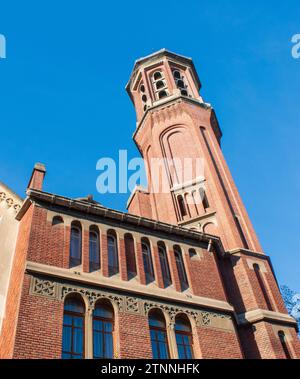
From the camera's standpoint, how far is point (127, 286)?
50.7ft

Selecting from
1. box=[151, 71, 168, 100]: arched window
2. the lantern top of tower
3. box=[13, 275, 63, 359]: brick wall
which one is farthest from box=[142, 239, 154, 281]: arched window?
the lantern top of tower

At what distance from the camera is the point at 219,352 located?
49.8 feet

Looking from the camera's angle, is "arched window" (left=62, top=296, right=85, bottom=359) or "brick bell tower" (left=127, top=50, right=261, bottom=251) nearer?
"arched window" (left=62, top=296, right=85, bottom=359)

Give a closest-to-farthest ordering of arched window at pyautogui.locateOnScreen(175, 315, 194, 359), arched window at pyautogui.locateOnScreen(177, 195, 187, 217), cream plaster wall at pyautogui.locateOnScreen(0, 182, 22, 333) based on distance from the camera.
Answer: arched window at pyautogui.locateOnScreen(175, 315, 194, 359)
cream plaster wall at pyautogui.locateOnScreen(0, 182, 22, 333)
arched window at pyautogui.locateOnScreen(177, 195, 187, 217)

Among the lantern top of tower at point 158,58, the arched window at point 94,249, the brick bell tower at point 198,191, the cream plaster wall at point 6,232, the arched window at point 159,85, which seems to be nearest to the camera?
the cream plaster wall at point 6,232

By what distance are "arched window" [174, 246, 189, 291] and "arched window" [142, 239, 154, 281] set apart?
1.28m

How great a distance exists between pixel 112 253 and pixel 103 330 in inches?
137

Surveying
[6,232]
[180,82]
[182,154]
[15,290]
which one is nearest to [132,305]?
[15,290]

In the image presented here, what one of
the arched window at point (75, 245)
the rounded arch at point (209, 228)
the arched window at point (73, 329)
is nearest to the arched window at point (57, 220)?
the arched window at point (75, 245)

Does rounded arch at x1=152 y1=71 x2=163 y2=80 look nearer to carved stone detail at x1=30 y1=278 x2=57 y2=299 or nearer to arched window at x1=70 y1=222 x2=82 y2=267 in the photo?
arched window at x1=70 y1=222 x2=82 y2=267

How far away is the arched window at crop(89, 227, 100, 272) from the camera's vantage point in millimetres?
15902

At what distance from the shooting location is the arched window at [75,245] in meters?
15.5

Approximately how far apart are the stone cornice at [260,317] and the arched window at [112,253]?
5842 mm

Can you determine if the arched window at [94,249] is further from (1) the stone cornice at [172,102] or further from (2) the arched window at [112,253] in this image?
(1) the stone cornice at [172,102]
